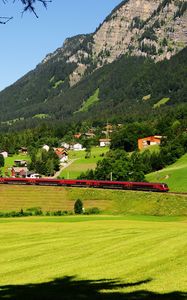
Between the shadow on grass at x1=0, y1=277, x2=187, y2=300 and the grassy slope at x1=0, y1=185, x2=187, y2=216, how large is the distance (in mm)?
52252

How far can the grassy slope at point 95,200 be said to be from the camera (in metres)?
74.8

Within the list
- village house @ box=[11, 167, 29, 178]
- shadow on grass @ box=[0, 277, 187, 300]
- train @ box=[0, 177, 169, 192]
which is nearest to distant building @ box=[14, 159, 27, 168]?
village house @ box=[11, 167, 29, 178]

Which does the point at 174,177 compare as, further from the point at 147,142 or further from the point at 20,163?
the point at 20,163

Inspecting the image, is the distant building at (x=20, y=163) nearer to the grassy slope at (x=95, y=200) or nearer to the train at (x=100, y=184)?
the train at (x=100, y=184)

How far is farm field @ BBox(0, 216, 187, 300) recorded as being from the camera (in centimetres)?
1742

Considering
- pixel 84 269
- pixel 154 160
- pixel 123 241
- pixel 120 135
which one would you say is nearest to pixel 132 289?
pixel 84 269

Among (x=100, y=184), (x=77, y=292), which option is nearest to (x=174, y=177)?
(x=100, y=184)

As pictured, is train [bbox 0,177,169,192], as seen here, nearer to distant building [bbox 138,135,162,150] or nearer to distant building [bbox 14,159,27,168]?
distant building [bbox 14,159,27,168]

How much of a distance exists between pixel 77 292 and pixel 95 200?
219 ft

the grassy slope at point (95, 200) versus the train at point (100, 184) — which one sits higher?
the train at point (100, 184)

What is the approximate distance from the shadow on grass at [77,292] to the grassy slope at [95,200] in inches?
2057

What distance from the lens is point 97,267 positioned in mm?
22938

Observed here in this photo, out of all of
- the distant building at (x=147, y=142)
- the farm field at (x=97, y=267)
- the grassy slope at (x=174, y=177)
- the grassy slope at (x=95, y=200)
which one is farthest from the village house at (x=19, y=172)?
the farm field at (x=97, y=267)

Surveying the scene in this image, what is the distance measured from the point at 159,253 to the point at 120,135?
158476 mm
